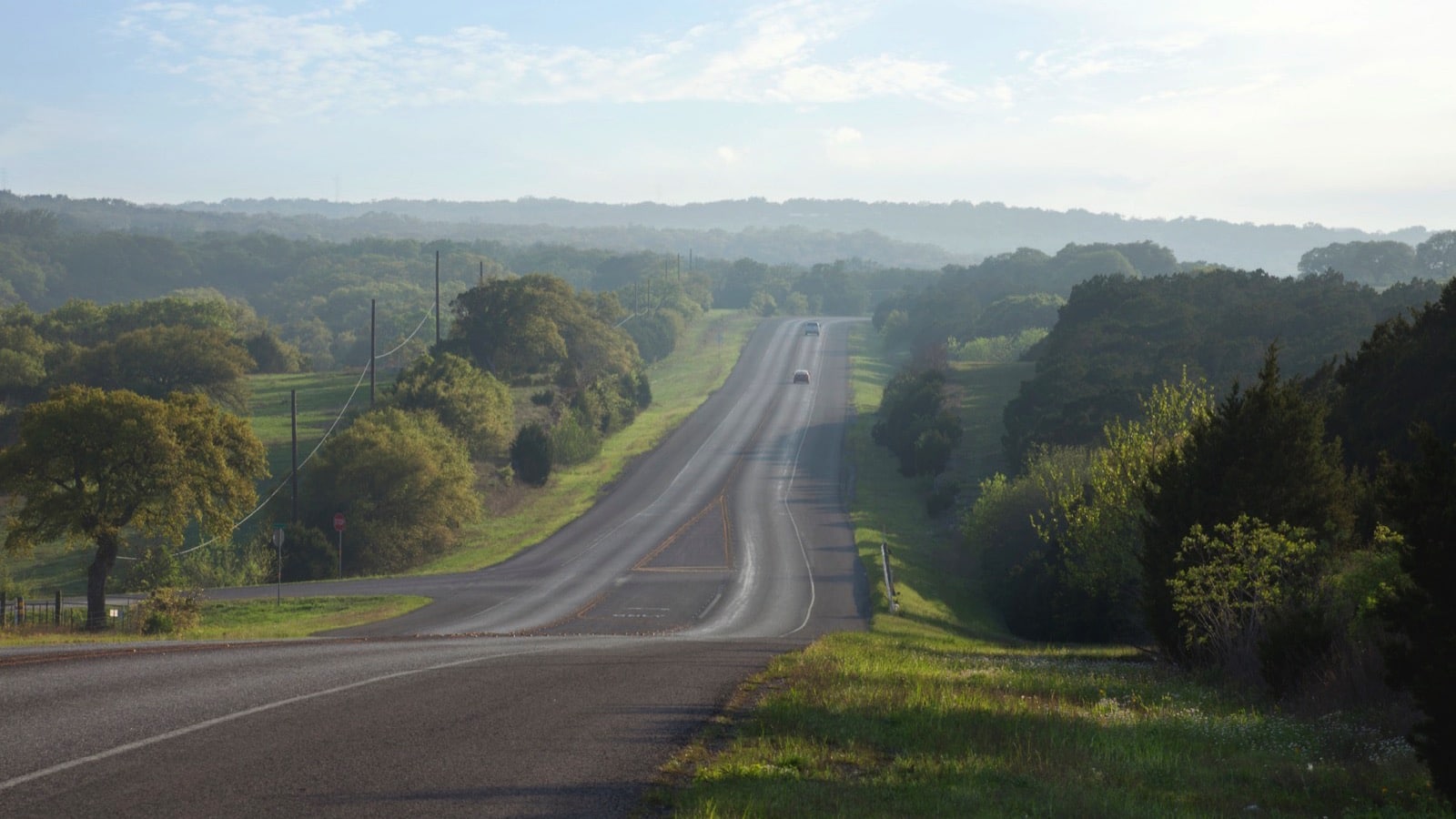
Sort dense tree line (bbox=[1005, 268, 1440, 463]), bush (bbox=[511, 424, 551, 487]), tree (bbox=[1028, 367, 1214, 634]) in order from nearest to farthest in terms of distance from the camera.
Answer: tree (bbox=[1028, 367, 1214, 634]), dense tree line (bbox=[1005, 268, 1440, 463]), bush (bbox=[511, 424, 551, 487])

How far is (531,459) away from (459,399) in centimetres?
622

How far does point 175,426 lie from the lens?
46.4 m

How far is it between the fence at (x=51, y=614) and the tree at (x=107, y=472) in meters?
0.56

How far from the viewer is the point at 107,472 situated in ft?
146

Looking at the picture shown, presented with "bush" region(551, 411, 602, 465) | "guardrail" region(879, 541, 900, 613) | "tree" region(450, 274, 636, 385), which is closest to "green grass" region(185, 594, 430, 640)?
"guardrail" region(879, 541, 900, 613)

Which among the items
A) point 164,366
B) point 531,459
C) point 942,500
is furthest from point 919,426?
point 164,366

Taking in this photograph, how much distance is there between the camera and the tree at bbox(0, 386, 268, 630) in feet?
143

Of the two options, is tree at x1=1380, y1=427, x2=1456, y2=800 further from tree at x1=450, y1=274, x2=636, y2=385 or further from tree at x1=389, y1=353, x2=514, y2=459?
tree at x1=450, y1=274, x2=636, y2=385

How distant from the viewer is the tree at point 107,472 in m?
43.4

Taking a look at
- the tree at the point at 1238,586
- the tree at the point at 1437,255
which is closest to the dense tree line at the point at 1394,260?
the tree at the point at 1437,255

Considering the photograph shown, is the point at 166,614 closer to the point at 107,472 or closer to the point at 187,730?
the point at 107,472

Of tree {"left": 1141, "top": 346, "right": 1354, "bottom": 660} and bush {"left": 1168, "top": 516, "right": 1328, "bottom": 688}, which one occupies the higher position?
tree {"left": 1141, "top": 346, "right": 1354, "bottom": 660}

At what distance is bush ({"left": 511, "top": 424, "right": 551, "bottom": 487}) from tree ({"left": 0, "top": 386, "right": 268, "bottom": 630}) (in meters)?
33.4

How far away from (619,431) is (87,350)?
40.7 metres
